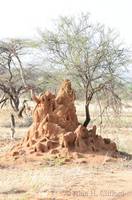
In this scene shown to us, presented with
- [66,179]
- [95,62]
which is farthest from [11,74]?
[66,179]

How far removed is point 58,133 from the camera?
18.7 m

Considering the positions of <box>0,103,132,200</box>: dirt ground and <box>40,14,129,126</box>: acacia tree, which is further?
<box>40,14,129,126</box>: acacia tree

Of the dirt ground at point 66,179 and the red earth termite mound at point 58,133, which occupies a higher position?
the red earth termite mound at point 58,133

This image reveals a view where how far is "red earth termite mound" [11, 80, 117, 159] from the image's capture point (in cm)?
1838

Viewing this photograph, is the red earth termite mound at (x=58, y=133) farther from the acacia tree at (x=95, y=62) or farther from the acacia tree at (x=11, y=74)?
the acacia tree at (x=11, y=74)

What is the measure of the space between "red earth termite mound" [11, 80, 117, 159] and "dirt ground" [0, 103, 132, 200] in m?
0.71

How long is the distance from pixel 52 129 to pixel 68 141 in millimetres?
→ 761

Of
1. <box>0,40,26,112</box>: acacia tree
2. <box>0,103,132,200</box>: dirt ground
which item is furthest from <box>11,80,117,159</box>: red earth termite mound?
<box>0,40,26,112</box>: acacia tree

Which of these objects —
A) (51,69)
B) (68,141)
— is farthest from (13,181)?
(51,69)

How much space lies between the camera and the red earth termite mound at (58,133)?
1838cm

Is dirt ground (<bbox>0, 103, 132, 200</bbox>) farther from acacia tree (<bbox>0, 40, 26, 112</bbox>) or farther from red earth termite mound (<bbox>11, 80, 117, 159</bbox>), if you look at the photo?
acacia tree (<bbox>0, 40, 26, 112</bbox>)

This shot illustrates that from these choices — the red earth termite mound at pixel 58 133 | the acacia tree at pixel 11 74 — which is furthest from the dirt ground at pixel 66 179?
the acacia tree at pixel 11 74

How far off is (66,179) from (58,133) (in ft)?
14.0

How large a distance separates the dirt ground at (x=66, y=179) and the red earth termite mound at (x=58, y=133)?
0.71 metres
